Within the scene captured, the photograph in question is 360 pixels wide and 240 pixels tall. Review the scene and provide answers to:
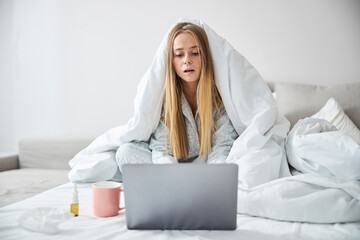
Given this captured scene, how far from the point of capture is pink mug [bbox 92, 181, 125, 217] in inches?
31.5

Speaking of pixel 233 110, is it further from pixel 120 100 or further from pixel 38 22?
pixel 38 22

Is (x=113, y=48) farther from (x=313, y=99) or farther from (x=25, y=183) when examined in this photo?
(x=313, y=99)

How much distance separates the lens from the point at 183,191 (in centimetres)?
68

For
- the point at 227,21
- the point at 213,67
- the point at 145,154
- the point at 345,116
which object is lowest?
the point at 145,154

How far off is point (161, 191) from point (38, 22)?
1992 millimetres

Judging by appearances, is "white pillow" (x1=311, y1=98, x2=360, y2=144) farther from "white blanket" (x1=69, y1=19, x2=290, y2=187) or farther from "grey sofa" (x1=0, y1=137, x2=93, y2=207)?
"grey sofa" (x1=0, y1=137, x2=93, y2=207)

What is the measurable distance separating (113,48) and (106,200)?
1491 millimetres

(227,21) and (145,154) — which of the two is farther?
(227,21)

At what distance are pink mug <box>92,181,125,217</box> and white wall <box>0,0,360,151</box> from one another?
1310mm

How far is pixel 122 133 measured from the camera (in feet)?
4.45

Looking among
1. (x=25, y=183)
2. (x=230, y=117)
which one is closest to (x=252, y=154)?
(x=230, y=117)

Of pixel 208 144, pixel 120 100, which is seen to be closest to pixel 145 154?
pixel 208 144

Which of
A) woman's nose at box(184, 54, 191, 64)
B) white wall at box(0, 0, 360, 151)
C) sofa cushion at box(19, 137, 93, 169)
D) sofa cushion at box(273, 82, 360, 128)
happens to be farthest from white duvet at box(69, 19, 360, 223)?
white wall at box(0, 0, 360, 151)

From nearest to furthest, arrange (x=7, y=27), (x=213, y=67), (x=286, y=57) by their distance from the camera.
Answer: (x=213, y=67) < (x=286, y=57) < (x=7, y=27)
